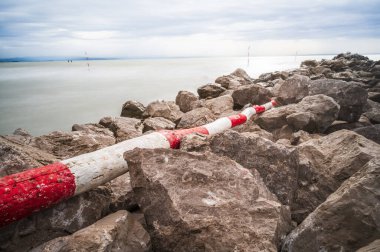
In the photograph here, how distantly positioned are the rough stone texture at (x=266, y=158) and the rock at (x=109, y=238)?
4.39 feet

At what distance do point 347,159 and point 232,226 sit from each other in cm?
186

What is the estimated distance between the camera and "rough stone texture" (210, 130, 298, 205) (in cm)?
282

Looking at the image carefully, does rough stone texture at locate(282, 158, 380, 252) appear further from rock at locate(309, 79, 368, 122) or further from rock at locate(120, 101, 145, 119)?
rock at locate(120, 101, 145, 119)

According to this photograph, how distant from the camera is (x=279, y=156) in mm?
2898

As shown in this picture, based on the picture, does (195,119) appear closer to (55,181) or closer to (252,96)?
(252,96)

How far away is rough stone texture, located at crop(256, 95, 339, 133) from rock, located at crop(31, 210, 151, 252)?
4197mm

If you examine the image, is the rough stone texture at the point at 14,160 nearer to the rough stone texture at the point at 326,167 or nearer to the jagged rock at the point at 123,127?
the rough stone texture at the point at 326,167

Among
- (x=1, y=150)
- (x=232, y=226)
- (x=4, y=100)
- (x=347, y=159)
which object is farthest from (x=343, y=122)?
(x=4, y=100)

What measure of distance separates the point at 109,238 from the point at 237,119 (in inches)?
165

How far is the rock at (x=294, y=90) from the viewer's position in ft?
24.1

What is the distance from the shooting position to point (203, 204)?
89.3 inches

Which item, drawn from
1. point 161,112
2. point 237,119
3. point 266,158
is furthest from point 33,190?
point 161,112

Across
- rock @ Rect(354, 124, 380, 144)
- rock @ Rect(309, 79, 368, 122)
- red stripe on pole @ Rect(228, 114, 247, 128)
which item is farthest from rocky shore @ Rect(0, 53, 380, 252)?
rock @ Rect(309, 79, 368, 122)

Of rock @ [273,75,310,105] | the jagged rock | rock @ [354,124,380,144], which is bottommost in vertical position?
the jagged rock
